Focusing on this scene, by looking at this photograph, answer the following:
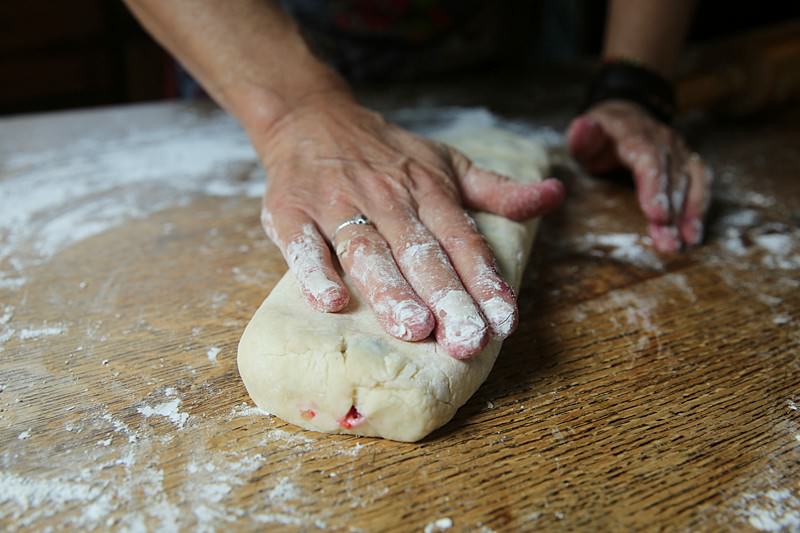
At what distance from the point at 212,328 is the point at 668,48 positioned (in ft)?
5.88

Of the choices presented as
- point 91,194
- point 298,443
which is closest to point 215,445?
point 298,443

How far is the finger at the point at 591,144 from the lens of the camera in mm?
1835

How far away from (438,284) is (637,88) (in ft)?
4.25

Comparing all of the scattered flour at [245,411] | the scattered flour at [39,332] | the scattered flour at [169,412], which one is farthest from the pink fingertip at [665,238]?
the scattered flour at [39,332]

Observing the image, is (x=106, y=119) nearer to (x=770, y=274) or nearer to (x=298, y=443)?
(x=298, y=443)

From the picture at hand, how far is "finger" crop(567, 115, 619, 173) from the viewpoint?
1.83 m

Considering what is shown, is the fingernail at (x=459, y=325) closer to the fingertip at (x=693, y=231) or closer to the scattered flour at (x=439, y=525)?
the scattered flour at (x=439, y=525)

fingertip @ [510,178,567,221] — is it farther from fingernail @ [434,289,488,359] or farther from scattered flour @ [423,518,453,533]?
scattered flour @ [423,518,453,533]

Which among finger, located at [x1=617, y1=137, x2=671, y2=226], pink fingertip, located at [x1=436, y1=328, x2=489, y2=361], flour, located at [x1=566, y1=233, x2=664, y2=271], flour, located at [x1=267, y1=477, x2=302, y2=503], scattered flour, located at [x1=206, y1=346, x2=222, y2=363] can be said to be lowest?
flour, located at [x1=566, y1=233, x2=664, y2=271]

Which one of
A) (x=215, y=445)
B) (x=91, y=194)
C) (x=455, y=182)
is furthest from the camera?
(x=91, y=194)

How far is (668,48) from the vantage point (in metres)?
2.16

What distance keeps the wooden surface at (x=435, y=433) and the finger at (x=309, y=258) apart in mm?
201

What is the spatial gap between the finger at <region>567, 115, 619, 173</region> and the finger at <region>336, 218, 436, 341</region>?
0.87 m

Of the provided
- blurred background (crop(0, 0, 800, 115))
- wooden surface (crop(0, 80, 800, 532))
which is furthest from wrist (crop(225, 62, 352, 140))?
blurred background (crop(0, 0, 800, 115))
